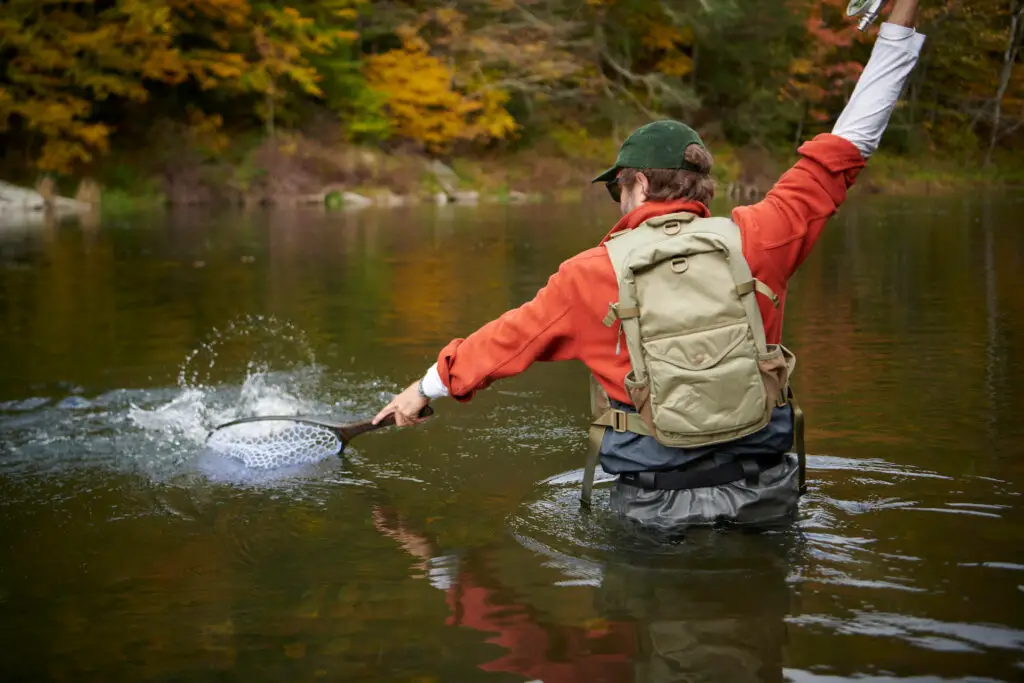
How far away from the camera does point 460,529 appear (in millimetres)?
5184

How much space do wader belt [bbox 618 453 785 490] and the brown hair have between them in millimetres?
943

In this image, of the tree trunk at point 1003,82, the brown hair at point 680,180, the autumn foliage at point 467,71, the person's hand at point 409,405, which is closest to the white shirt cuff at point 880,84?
the brown hair at point 680,180

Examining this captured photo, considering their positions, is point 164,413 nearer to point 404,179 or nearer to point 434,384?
point 434,384

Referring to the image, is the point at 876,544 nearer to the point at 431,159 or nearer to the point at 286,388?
the point at 286,388

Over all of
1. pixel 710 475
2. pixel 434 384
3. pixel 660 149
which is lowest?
pixel 710 475

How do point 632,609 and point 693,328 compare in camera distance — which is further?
point 632,609

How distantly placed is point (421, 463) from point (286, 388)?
87.5 inches

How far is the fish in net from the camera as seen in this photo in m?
6.41

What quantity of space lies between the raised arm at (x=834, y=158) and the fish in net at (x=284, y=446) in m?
2.86

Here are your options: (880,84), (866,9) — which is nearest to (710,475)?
(880,84)

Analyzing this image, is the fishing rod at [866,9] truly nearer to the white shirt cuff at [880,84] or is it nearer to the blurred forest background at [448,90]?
the white shirt cuff at [880,84]

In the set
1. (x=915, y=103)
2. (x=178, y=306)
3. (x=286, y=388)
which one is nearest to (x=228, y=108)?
(x=915, y=103)

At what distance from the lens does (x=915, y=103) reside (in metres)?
40.4

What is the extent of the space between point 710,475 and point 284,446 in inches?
113
